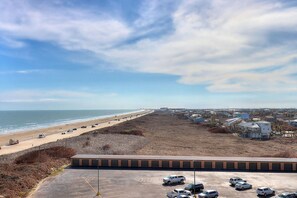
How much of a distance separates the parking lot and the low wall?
232 centimetres

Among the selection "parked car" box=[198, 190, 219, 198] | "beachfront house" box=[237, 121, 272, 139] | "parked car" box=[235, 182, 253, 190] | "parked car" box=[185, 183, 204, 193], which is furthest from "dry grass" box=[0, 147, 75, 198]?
"beachfront house" box=[237, 121, 272, 139]

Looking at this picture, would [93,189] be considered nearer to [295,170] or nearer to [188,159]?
[188,159]

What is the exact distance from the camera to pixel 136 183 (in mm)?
41250

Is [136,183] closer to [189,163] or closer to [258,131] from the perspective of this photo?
[189,163]

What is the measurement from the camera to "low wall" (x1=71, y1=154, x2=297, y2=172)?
49.8 metres

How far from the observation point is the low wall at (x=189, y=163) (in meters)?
49.8

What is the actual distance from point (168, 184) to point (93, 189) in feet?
29.2

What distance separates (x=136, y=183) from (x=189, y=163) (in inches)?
472

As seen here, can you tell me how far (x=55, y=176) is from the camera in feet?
148

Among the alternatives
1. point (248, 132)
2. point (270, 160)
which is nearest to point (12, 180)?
point (270, 160)

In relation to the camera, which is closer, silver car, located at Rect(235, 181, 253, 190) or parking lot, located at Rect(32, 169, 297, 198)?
parking lot, located at Rect(32, 169, 297, 198)

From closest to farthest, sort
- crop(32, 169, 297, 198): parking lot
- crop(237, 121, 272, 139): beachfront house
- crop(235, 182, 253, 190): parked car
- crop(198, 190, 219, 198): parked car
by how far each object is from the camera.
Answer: crop(198, 190, 219, 198): parked car < crop(32, 169, 297, 198): parking lot < crop(235, 182, 253, 190): parked car < crop(237, 121, 272, 139): beachfront house

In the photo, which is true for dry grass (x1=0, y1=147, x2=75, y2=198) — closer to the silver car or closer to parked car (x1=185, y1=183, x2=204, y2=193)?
parked car (x1=185, y1=183, x2=204, y2=193)

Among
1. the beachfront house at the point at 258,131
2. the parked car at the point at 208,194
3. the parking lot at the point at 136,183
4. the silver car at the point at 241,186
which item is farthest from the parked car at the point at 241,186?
the beachfront house at the point at 258,131
